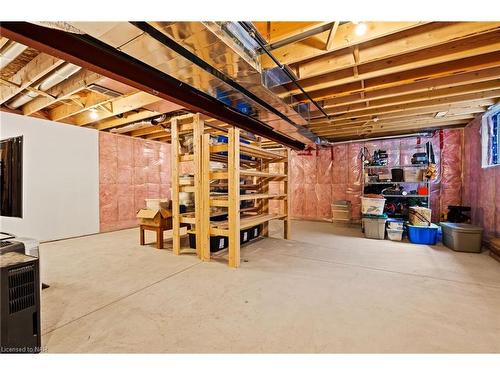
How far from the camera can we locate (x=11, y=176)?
80.4 inches

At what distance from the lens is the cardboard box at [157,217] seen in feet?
11.6

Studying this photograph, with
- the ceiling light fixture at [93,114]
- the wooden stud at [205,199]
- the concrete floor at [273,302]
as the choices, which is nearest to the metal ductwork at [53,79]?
the ceiling light fixture at [93,114]

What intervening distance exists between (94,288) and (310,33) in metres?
3.19

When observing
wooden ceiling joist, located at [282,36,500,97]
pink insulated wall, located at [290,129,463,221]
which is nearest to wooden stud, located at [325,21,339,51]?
wooden ceiling joist, located at [282,36,500,97]

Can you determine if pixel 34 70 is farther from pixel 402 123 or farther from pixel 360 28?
pixel 402 123

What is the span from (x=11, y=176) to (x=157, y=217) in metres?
1.78

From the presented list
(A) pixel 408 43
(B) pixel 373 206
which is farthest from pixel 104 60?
(B) pixel 373 206

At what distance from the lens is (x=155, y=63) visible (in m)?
1.84

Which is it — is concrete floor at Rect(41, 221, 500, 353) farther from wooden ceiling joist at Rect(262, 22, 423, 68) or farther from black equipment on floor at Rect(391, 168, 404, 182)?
→ wooden ceiling joist at Rect(262, 22, 423, 68)

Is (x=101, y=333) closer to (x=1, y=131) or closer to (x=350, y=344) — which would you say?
(x=350, y=344)

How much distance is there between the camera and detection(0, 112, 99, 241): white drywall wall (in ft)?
12.5

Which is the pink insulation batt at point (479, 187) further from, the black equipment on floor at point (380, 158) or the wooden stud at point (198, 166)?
the wooden stud at point (198, 166)
